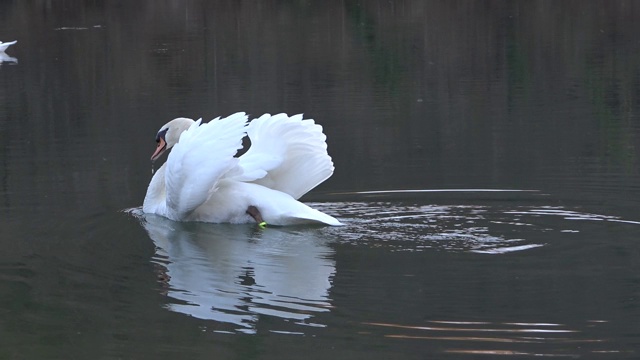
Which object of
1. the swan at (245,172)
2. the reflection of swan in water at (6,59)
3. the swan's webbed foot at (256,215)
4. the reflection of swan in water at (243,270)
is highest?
the reflection of swan in water at (6,59)

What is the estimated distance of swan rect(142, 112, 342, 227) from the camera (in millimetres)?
9383

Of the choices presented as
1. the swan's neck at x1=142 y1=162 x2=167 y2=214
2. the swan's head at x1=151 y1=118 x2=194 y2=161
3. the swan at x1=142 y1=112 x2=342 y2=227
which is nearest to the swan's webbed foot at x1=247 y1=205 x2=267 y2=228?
the swan at x1=142 y1=112 x2=342 y2=227

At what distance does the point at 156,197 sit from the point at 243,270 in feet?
8.14

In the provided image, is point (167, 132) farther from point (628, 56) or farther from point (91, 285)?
point (628, 56)

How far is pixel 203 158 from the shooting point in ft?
30.8

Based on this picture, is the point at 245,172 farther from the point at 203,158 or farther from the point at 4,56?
the point at 4,56

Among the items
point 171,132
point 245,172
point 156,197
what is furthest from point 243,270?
point 171,132

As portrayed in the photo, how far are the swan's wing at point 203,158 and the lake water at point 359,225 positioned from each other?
350mm

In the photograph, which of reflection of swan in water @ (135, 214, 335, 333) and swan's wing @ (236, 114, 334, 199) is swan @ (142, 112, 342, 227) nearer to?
swan's wing @ (236, 114, 334, 199)

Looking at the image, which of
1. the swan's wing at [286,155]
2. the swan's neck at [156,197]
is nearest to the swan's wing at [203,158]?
the swan's wing at [286,155]

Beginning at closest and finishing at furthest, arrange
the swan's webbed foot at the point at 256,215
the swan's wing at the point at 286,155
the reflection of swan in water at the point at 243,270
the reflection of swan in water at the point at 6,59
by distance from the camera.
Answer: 1. the reflection of swan in water at the point at 243,270
2. the swan's webbed foot at the point at 256,215
3. the swan's wing at the point at 286,155
4. the reflection of swan in water at the point at 6,59

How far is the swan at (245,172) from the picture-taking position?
9.38 meters

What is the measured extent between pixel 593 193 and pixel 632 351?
13.2 feet

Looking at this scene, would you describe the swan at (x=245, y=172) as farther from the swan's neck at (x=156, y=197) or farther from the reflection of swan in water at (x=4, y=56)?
the reflection of swan in water at (x=4, y=56)
